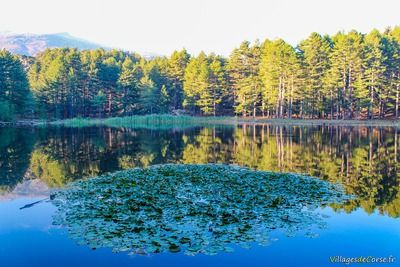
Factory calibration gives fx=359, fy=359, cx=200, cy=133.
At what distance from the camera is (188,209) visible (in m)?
10.2

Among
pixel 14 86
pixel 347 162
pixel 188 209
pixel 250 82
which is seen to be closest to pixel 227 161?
pixel 347 162

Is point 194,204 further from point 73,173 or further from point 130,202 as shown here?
point 73,173

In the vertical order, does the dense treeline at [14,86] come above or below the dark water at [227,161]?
above

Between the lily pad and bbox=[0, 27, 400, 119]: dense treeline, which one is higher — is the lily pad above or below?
below

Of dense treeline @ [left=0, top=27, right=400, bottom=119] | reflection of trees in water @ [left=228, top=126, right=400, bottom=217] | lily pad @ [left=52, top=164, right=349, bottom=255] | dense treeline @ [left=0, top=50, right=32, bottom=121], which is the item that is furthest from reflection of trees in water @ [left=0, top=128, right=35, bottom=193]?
dense treeline @ [left=0, top=27, right=400, bottom=119]

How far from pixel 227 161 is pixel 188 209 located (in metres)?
10.1

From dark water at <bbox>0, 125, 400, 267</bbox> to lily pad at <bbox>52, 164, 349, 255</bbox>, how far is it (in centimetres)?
36

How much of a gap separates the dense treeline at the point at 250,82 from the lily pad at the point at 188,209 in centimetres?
4361

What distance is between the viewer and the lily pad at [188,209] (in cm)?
815

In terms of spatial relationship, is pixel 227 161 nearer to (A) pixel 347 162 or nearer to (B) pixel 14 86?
(A) pixel 347 162

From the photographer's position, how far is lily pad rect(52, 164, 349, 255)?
815 centimetres

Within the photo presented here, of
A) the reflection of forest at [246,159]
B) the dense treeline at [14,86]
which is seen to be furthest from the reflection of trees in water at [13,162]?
the dense treeline at [14,86]

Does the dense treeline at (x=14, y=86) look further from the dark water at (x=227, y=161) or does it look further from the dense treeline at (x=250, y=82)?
the dark water at (x=227, y=161)

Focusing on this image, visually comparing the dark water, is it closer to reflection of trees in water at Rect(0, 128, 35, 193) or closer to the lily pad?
reflection of trees in water at Rect(0, 128, 35, 193)
